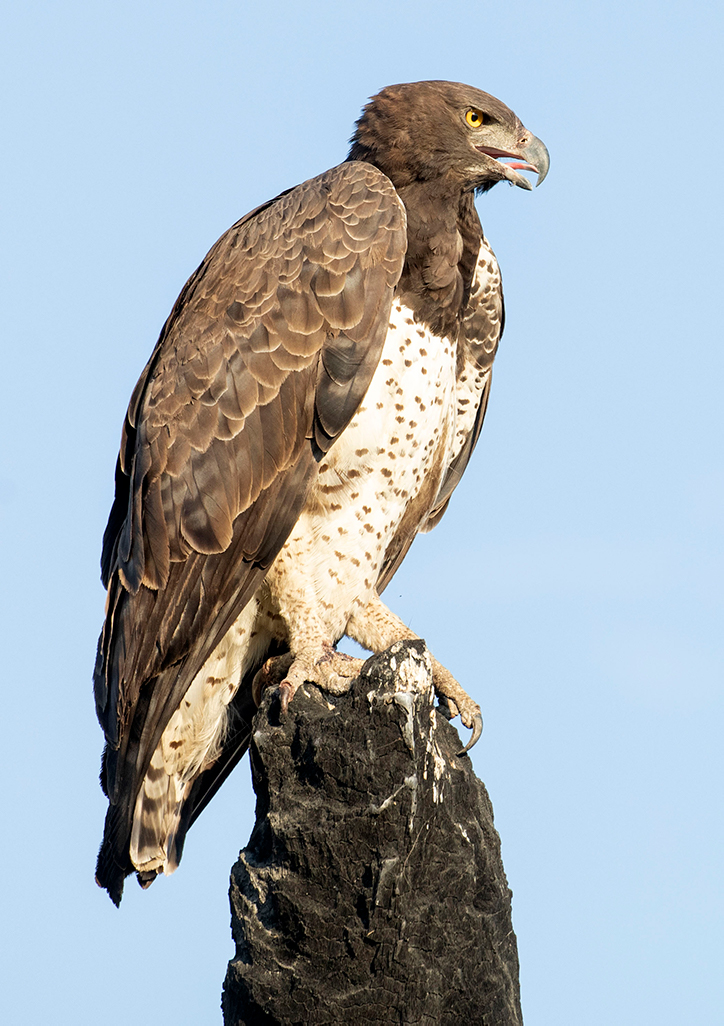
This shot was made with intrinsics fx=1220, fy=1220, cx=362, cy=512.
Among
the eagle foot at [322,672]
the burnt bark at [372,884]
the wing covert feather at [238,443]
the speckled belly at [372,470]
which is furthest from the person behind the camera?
the speckled belly at [372,470]

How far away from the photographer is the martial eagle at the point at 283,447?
529 cm

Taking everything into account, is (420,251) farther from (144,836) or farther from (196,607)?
(144,836)

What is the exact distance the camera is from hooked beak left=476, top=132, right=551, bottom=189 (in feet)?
19.8

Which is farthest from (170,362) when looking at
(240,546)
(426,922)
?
(426,922)

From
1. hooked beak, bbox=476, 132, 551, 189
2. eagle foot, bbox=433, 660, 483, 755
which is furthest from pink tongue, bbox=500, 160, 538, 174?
eagle foot, bbox=433, 660, 483, 755

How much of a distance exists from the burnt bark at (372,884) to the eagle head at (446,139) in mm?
2426

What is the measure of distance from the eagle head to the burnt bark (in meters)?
2.43

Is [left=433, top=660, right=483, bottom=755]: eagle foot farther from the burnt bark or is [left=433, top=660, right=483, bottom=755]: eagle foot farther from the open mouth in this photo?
the open mouth

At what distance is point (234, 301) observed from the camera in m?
5.48

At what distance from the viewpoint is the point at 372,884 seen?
14.7 feet

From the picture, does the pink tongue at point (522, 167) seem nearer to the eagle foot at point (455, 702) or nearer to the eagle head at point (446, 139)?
the eagle head at point (446, 139)

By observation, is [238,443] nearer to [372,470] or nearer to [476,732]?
[372,470]

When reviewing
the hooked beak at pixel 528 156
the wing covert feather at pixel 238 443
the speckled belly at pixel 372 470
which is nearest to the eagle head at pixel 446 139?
the hooked beak at pixel 528 156

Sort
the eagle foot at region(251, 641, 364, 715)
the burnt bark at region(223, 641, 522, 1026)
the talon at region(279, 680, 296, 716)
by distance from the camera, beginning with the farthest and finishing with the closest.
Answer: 1. the eagle foot at region(251, 641, 364, 715)
2. the talon at region(279, 680, 296, 716)
3. the burnt bark at region(223, 641, 522, 1026)
